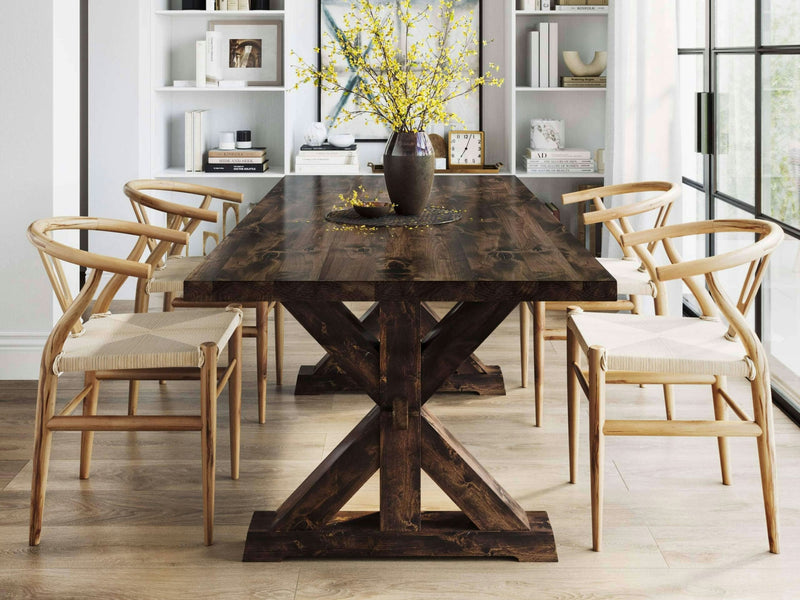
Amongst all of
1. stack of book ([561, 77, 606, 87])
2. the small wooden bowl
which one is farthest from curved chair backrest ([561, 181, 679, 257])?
stack of book ([561, 77, 606, 87])

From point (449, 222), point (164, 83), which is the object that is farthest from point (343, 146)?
point (449, 222)

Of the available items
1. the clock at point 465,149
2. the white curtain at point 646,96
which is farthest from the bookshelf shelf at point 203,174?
the white curtain at point 646,96

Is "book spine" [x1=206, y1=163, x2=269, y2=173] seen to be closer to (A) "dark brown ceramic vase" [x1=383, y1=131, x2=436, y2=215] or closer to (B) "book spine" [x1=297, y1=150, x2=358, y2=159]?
(B) "book spine" [x1=297, y1=150, x2=358, y2=159]

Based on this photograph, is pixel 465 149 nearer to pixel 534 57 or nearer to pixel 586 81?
pixel 534 57

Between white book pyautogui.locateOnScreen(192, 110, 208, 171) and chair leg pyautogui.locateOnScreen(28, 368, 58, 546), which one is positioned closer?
chair leg pyautogui.locateOnScreen(28, 368, 58, 546)

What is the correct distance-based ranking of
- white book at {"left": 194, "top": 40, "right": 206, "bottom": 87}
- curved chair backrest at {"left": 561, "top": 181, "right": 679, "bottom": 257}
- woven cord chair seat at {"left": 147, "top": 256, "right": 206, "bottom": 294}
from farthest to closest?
1. white book at {"left": 194, "top": 40, "right": 206, "bottom": 87}
2. woven cord chair seat at {"left": 147, "top": 256, "right": 206, "bottom": 294}
3. curved chair backrest at {"left": 561, "top": 181, "right": 679, "bottom": 257}

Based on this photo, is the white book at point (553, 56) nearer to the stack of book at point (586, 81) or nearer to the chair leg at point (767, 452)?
the stack of book at point (586, 81)

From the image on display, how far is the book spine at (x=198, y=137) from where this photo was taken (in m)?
5.78

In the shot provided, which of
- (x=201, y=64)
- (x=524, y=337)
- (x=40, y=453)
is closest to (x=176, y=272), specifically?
(x=40, y=453)

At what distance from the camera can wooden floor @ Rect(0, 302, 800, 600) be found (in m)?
2.49

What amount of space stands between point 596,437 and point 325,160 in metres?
3.51

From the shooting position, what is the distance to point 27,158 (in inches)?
165

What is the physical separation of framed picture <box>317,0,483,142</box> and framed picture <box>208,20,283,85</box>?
0.99ft

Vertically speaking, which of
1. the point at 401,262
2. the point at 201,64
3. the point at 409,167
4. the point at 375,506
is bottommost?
the point at 375,506
